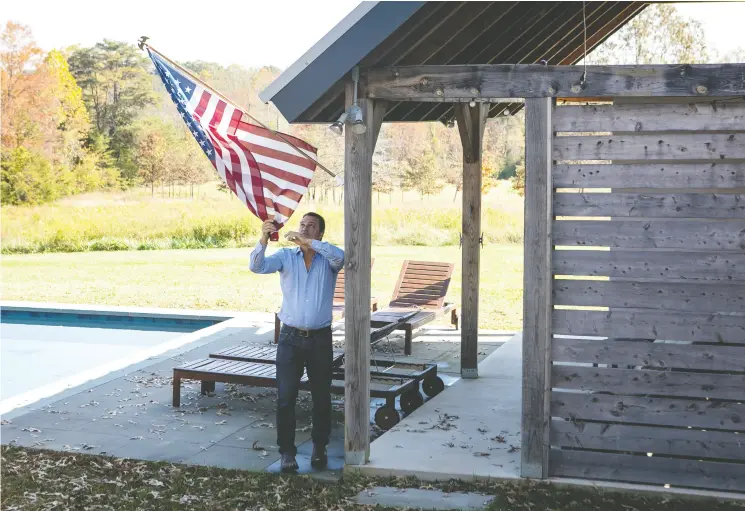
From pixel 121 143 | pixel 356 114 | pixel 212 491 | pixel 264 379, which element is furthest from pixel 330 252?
pixel 121 143

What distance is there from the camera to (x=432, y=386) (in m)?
8.58

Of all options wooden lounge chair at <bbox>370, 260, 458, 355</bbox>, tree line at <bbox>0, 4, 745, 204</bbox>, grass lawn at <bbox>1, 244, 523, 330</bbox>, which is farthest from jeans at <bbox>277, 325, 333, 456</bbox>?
tree line at <bbox>0, 4, 745, 204</bbox>

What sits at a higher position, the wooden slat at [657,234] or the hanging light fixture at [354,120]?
the hanging light fixture at [354,120]

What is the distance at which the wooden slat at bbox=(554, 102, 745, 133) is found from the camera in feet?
18.4

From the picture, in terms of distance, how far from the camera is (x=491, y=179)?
31.2 m

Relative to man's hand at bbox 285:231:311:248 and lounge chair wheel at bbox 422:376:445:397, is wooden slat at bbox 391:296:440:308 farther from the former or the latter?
man's hand at bbox 285:231:311:248

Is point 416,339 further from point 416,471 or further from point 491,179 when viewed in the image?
point 491,179

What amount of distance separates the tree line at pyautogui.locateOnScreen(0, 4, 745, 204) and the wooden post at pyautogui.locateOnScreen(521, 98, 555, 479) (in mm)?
23562

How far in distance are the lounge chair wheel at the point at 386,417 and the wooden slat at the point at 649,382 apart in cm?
180

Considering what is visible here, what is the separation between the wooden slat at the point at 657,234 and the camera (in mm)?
5672

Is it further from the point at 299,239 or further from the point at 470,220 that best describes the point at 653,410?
the point at 470,220

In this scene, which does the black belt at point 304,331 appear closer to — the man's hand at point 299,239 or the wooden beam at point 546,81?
the man's hand at point 299,239

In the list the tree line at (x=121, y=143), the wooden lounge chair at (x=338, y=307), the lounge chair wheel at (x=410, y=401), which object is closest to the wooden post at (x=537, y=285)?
the lounge chair wheel at (x=410, y=401)

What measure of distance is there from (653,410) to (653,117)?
182 centimetres
